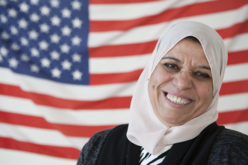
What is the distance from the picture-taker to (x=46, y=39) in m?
2.31

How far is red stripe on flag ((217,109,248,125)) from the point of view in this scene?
213 cm

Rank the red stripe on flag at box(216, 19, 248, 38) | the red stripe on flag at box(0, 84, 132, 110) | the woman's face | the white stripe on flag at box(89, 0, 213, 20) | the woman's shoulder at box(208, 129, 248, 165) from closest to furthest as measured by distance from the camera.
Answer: the woman's shoulder at box(208, 129, 248, 165) < the woman's face < the red stripe on flag at box(216, 19, 248, 38) < the white stripe on flag at box(89, 0, 213, 20) < the red stripe on flag at box(0, 84, 132, 110)

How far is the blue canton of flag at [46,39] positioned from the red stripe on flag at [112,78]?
0.08 m

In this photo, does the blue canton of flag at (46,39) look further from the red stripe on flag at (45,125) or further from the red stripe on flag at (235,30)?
the red stripe on flag at (235,30)

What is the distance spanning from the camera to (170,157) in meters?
1.07

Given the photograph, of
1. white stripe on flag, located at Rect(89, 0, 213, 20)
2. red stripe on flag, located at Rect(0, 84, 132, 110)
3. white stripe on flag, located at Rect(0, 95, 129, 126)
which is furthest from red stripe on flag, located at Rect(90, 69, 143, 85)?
white stripe on flag, located at Rect(89, 0, 213, 20)

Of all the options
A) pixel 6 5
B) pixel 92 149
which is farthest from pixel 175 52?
pixel 6 5

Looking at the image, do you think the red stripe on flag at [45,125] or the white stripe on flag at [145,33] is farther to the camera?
the red stripe on flag at [45,125]

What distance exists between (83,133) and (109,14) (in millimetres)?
1201

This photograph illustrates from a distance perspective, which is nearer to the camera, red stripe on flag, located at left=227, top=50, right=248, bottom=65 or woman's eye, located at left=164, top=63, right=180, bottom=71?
woman's eye, located at left=164, top=63, right=180, bottom=71

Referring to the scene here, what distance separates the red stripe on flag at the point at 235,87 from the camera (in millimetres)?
2127

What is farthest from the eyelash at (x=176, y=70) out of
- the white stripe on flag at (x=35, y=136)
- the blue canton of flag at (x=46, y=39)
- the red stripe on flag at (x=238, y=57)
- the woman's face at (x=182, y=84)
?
the white stripe on flag at (x=35, y=136)

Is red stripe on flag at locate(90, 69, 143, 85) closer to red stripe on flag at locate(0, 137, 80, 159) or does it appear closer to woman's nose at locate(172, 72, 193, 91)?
red stripe on flag at locate(0, 137, 80, 159)

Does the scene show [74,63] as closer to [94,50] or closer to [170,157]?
[94,50]
